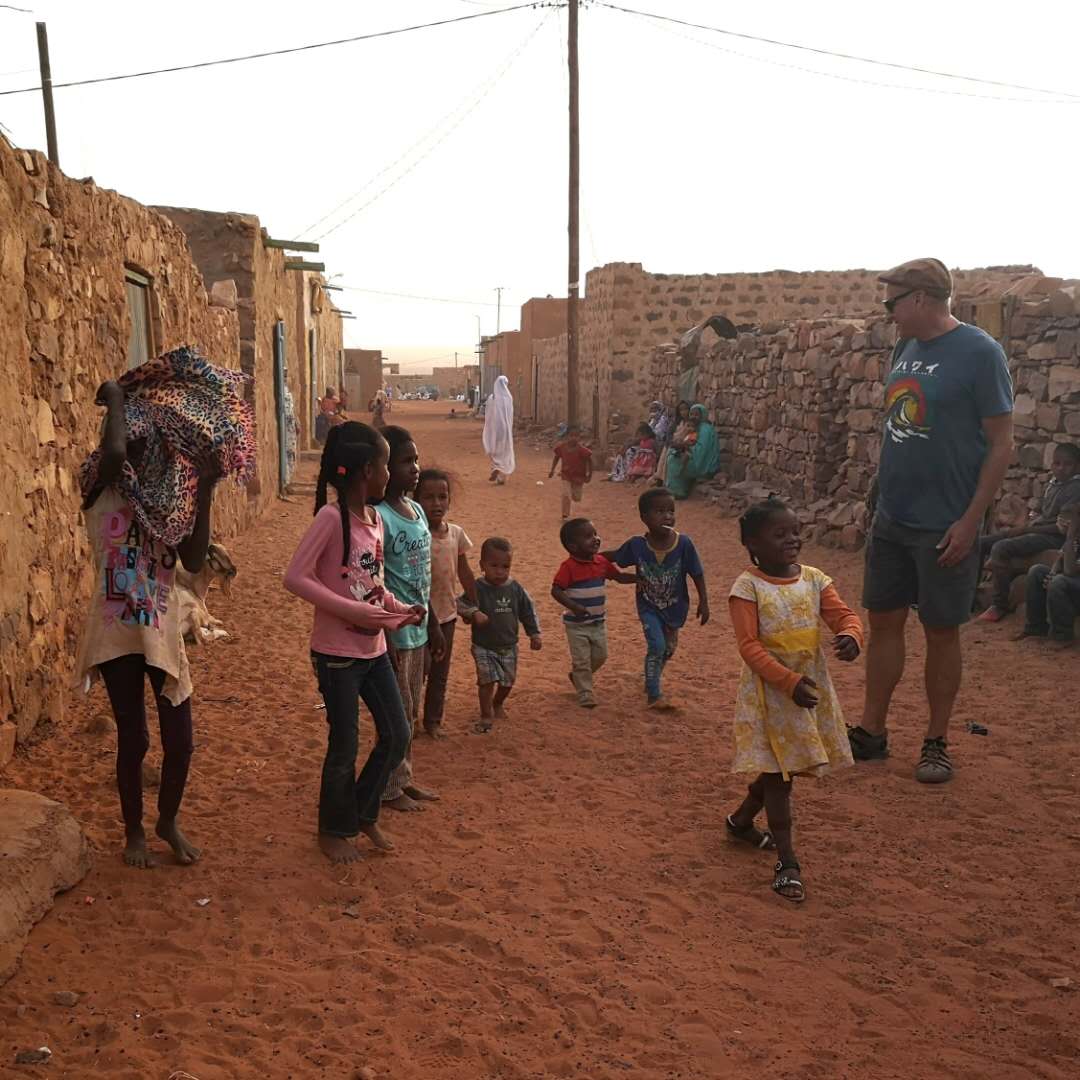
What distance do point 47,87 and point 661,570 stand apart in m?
18.3

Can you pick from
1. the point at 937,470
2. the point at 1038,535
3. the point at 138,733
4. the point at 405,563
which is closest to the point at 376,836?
the point at 138,733

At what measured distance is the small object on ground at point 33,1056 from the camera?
2.66 m

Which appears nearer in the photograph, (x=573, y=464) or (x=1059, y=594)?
(x=1059, y=594)

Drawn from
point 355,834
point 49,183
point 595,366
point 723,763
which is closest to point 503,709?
point 723,763

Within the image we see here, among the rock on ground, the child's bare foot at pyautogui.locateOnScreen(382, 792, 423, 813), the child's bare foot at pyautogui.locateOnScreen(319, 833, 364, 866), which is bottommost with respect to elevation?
the child's bare foot at pyautogui.locateOnScreen(382, 792, 423, 813)

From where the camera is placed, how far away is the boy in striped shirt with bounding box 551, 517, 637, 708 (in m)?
5.57

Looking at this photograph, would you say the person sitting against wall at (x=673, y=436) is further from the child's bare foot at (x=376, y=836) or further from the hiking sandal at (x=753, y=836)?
the child's bare foot at (x=376, y=836)

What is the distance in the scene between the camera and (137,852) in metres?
3.73

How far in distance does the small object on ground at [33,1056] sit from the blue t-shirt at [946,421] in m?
3.78

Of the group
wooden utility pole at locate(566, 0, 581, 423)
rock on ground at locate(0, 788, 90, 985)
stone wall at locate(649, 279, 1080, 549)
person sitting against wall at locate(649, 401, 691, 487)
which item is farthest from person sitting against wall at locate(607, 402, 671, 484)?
rock on ground at locate(0, 788, 90, 985)

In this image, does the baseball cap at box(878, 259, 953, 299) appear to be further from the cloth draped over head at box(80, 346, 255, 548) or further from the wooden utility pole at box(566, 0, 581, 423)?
the wooden utility pole at box(566, 0, 581, 423)

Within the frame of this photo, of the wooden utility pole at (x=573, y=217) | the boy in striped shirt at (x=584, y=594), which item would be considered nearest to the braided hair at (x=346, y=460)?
the boy in striped shirt at (x=584, y=594)

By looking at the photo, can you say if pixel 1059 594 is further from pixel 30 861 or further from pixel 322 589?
pixel 30 861

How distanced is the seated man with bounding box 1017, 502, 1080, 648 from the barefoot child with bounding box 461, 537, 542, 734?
355 cm
